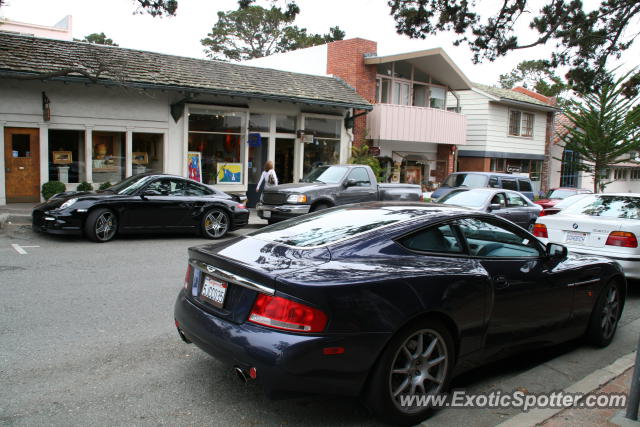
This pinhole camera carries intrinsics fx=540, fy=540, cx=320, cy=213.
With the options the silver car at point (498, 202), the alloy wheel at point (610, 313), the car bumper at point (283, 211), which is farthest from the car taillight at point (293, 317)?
the car bumper at point (283, 211)

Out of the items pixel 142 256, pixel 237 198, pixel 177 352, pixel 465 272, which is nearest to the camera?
pixel 465 272

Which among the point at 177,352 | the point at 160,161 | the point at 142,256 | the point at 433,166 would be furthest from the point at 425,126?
the point at 177,352

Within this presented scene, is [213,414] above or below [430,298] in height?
below

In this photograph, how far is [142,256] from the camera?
9641 mm

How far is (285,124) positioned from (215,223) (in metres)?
8.61

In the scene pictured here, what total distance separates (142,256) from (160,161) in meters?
8.54

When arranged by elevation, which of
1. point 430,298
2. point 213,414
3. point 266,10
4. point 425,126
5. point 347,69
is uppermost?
point 266,10

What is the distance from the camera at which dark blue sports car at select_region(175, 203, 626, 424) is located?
3367 millimetres

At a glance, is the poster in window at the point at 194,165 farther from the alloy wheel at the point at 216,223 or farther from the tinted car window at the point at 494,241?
the tinted car window at the point at 494,241

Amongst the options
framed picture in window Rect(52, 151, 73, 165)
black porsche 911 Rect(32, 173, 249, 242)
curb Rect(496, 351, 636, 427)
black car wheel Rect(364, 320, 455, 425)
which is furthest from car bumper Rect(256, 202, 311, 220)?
black car wheel Rect(364, 320, 455, 425)

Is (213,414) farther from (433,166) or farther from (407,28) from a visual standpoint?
(433,166)

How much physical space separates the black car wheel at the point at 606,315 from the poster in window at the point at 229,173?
14643mm

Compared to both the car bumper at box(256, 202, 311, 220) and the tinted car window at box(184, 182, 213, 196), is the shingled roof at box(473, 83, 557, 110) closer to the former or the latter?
the car bumper at box(256, 202, 311, 220)

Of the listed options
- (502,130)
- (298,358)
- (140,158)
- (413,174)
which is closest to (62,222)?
(140,158)
